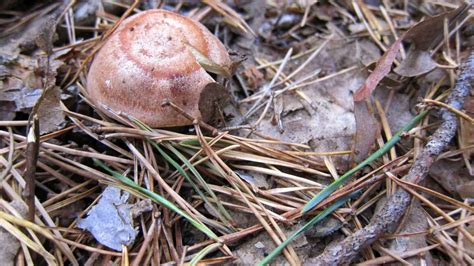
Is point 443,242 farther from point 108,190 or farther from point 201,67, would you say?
point 108,190

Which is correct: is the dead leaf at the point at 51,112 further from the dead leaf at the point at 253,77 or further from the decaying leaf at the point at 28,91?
the dead leaf at the point at 253,77

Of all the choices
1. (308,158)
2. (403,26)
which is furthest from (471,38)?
(308,158)

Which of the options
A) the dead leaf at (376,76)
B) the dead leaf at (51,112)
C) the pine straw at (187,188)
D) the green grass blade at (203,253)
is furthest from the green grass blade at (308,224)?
the dead leaf at (51,112)

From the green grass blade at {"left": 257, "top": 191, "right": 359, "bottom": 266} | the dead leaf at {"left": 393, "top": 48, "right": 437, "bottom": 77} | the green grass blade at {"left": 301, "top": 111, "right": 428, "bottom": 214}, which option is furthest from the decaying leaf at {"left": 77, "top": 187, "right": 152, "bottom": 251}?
the dead leaf at {"left": 393, "top": 48, "right": 437, "bottom": 77}

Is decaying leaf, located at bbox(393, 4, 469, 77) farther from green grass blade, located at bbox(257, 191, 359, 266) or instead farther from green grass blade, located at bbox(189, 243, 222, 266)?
green grass blade, located at bbox(189, 243, 222, 266)

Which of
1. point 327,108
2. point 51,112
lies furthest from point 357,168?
point 51,112

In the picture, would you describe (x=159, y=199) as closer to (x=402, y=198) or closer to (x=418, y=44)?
(x=402, y=198)
